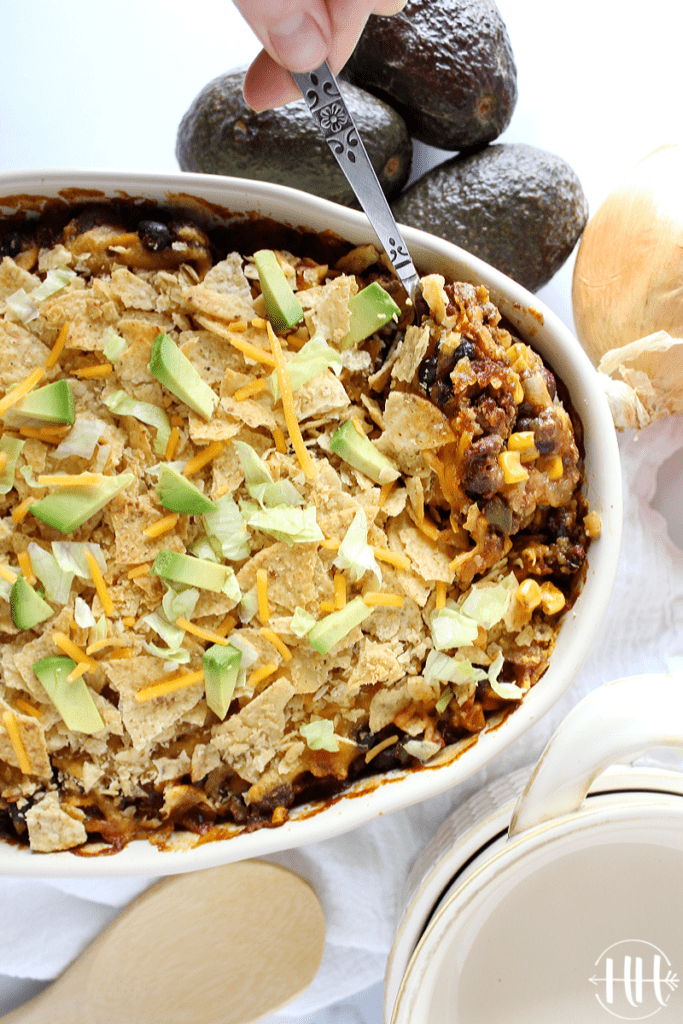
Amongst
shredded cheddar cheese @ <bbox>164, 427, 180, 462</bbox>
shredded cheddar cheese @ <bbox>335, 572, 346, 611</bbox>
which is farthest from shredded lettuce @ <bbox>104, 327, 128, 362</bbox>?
shredded cheddar cheese @ <bbox>335, 572, 346, 611</bbox>

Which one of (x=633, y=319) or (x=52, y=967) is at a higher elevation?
(x=633, y=319)

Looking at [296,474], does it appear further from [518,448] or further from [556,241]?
[556,241]

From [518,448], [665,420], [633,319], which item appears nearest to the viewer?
[518,448]

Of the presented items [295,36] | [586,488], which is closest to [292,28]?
[295,36]

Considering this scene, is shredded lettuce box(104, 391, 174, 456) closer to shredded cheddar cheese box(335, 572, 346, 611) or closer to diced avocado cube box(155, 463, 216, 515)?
diced avocado cube box(155, 463, 216, 515)

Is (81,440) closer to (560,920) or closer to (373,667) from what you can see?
(373,667)

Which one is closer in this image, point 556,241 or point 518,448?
point 518,448

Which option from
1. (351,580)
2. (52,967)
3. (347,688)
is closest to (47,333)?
(351,580)
